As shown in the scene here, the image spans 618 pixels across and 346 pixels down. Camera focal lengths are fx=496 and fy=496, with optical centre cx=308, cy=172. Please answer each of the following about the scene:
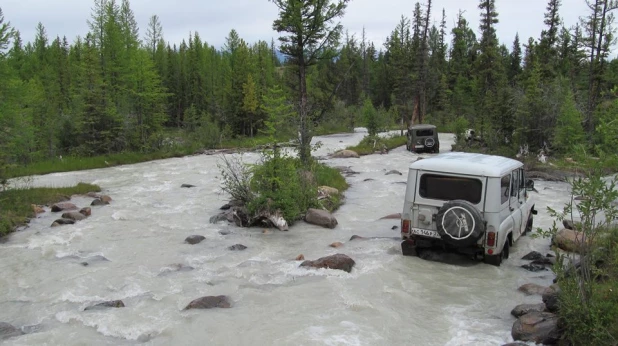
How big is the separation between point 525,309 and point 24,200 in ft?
56.3

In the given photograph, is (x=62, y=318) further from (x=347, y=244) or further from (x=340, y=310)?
(x=347, y=244)

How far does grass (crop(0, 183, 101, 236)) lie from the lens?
591 inches

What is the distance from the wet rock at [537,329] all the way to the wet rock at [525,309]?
58 centimetres

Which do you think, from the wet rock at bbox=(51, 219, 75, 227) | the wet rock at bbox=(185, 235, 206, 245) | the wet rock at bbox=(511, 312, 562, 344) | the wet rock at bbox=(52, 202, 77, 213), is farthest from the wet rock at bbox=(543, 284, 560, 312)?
the wet rock at bbox=(52, 202, 77, 213)

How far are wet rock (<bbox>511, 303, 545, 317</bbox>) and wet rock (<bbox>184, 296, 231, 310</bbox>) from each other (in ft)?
16.1

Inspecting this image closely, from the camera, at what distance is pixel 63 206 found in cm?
1803

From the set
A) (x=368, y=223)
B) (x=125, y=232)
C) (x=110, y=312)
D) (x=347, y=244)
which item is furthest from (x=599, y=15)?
(x=110, y=312)

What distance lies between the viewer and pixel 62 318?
8445 mm

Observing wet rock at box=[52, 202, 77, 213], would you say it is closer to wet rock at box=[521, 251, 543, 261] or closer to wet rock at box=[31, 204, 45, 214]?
wet rock at box=[31, 204, 45, 214]

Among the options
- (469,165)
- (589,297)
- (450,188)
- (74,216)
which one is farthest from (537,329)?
(74,216)

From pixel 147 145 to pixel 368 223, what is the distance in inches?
1003

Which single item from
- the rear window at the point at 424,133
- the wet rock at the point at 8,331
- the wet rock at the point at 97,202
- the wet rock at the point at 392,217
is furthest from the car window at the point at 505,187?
the rear window at the point at 424,133

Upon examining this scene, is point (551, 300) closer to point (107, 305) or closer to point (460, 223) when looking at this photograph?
point (460, 223)

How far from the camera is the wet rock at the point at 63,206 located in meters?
17.7
